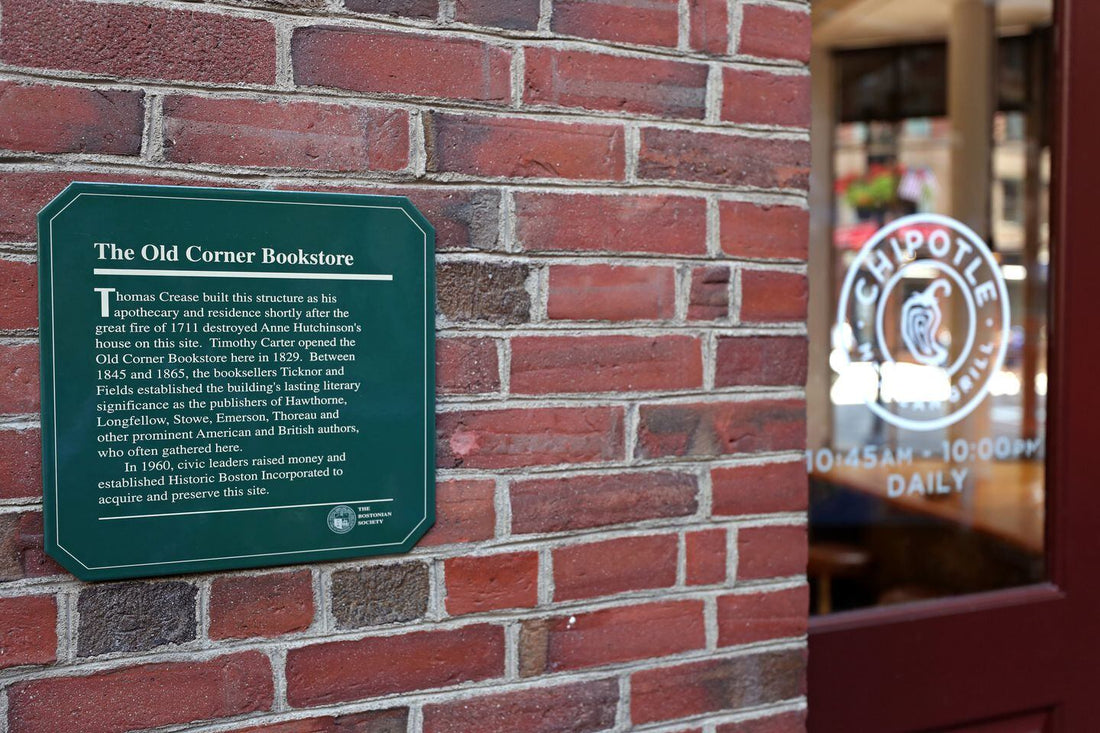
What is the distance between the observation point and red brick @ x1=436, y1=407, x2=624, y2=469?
109 centimetres

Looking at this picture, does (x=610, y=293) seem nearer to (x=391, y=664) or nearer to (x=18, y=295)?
(x=391, y=664)

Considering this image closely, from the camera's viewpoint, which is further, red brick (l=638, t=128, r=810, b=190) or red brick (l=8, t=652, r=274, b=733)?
red brick (l=638, t=128, r=810, b=190)

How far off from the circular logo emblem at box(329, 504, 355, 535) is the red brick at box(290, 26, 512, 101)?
508 millimetres

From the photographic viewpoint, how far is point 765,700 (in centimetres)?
125

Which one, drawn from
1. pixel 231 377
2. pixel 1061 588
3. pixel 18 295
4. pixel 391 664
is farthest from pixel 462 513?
pixel 1061 588

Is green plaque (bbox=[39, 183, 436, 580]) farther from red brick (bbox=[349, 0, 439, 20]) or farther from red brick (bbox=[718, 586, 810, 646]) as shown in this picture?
red brick (bbox=[718, 586, 810, 646])

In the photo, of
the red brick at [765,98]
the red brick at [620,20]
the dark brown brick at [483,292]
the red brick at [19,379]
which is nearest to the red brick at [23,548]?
the red brick at [19,379]

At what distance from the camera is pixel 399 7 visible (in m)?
1.04

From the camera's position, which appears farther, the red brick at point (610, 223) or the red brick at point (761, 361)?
the red brick at point (761, 361)

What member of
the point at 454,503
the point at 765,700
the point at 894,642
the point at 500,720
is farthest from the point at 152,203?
the point at 894,642

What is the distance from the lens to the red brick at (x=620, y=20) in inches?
43.8

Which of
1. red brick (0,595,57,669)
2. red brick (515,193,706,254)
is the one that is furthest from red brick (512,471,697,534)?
red brick (0,595,57,669)

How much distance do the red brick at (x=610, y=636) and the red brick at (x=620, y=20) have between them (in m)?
0.77

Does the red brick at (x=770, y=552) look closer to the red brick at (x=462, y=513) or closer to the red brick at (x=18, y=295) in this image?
the red brick at (x=462, y=513)
